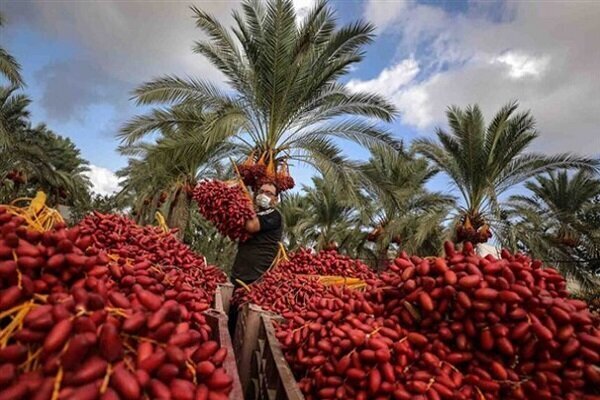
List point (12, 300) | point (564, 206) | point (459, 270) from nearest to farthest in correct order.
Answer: point (12, 300) < point (459, 270) < point (564, 206)

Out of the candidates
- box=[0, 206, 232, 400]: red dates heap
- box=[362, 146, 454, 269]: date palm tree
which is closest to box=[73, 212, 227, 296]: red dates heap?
box=[0, 206, 232, 400]: red dates heap

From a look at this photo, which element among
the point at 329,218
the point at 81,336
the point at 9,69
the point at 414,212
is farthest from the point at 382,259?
the point at 81,336

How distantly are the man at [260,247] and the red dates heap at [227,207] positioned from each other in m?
0.09

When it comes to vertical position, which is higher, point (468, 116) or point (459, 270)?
point (468, 116)

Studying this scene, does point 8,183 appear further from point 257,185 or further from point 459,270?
point 459,270

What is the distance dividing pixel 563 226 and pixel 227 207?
1253cm

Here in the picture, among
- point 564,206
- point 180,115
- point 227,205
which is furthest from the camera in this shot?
point 564,206

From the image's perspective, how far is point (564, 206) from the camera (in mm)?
16812

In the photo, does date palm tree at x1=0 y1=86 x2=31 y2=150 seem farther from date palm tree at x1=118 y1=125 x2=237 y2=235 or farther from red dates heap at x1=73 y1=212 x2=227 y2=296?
red dates heap at x1=73 y1=212 x2=227 y2=296

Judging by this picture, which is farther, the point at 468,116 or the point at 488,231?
the point at 488,231

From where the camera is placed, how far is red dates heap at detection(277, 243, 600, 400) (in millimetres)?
1250

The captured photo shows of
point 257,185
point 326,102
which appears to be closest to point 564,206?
point 326,102

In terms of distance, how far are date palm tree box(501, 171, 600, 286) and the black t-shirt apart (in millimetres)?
8298

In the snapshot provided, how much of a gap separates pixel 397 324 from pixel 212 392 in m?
0.70
